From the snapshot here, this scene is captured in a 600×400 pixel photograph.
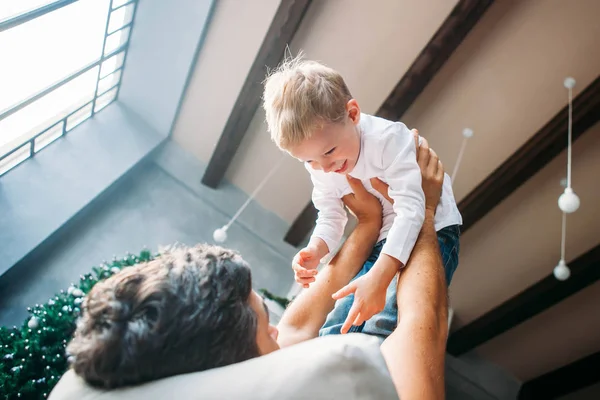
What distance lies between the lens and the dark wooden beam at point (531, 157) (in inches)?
119

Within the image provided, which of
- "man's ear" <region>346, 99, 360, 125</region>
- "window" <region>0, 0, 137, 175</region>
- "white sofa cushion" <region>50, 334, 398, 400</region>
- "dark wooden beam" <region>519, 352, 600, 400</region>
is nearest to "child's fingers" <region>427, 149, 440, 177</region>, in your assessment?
"man's ear" <region>346, 99, 360, 125</region>

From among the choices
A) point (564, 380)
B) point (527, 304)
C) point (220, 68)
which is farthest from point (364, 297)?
point (564, 380)

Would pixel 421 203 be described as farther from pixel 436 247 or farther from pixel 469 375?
pixel 469 375

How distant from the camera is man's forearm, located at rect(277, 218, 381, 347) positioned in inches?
53.6

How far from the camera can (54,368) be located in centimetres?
234

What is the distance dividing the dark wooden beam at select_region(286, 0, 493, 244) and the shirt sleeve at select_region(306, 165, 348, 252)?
170 centimetres

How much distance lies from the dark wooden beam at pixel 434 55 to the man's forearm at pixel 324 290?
1833 mm

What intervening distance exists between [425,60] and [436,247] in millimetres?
2052

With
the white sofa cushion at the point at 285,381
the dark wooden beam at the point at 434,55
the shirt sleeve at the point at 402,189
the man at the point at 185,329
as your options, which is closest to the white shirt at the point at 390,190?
the shirt sleeve at the point at 402,189

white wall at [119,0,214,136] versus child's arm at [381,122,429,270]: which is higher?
child's arm at [381,122,429,270]

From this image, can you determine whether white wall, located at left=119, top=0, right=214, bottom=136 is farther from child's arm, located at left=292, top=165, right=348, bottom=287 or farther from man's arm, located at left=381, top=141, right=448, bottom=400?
man's arm, located at left=381, top=141, right=448, bottom=400

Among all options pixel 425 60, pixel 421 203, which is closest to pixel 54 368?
pixel 421 203

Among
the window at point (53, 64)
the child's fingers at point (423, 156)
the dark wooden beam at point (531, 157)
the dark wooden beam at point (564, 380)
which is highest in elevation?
the child's fingers at point (423, 156)

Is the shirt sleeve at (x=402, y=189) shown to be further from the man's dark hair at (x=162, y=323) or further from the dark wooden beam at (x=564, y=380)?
the dark wooden beam at (x=564, y=380)
